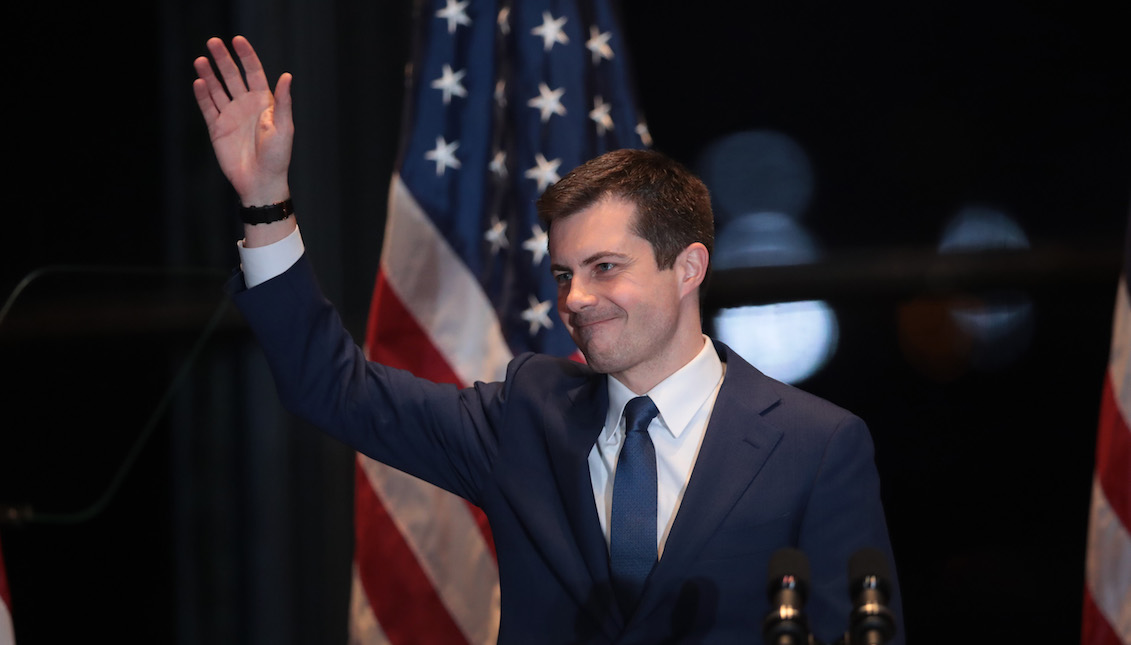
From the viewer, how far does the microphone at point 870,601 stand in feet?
3.41

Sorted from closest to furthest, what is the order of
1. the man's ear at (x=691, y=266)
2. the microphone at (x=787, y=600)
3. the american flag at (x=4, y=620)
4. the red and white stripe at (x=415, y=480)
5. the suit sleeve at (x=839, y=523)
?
the microphone at (x=787, y=600) < the suit sleeve at (x=839, y=523) < the man's ear at (x=691, y=266) < the american flag at (x=4, y=620) < the red and white stripe at (x=415, y=480)

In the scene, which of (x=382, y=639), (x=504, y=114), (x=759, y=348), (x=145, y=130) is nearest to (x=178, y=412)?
(x=145, y=130)

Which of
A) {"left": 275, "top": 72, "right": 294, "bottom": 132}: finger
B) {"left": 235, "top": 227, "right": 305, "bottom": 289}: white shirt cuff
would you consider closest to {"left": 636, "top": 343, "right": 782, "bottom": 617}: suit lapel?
{"left": 235, "top": 227, "right": 305, "bottom": 289}: white shirt cuff

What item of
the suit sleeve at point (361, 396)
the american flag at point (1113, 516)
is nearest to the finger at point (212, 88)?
the suit sleeve at point (361, 396)

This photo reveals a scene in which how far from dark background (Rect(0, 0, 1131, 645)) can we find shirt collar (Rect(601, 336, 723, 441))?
1.46m

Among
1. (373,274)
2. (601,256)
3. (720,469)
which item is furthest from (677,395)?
(373,274)

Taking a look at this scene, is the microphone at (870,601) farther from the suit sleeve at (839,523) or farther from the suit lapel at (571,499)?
the suit lapel at (571,499)

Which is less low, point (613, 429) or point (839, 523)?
point (613, 429)

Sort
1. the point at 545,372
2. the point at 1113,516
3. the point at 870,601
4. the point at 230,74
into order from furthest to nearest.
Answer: the point at 1113,516, the point at 545,372, the point at 230,74, the point at 870,601

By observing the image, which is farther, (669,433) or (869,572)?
(669,433)

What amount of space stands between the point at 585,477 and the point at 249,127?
77 centimetres

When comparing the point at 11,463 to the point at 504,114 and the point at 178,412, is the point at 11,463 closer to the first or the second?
the point at 178,412

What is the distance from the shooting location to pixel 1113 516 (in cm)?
236

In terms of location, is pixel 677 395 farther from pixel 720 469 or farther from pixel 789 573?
pixel 789 573
